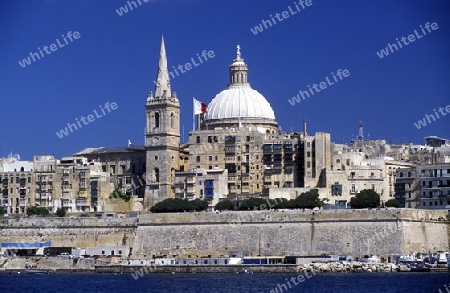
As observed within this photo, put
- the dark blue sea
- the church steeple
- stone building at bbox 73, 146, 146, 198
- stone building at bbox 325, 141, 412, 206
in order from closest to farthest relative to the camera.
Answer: the dark blue sea < stone building at bbox 325, 141, 412, 206 < stone building at bbox 73, 146, 146, 198 < the church steeple

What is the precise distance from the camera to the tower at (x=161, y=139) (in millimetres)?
83938

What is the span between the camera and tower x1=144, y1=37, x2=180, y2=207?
8394 cm

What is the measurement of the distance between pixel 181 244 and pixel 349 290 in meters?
20.9

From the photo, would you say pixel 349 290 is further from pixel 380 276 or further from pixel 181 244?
pixel 181 244

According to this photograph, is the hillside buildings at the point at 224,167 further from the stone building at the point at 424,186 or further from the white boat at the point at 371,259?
the white boat at the point at 371,259

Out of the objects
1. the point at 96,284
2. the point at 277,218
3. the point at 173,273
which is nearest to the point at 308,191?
the point at 277,218

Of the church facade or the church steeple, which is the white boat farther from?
the church steeple

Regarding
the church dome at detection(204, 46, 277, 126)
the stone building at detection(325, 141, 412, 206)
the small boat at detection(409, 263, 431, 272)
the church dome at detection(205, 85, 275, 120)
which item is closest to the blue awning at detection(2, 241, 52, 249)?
the church dome at detection(204, 46, 277, 126)

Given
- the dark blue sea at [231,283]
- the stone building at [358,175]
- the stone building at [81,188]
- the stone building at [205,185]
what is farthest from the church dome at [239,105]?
the dark blue sea at [231,283]

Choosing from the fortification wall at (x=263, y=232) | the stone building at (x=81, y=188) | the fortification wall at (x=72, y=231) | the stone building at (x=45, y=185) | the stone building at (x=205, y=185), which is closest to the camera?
the fortification wall at (x=263, y=232)

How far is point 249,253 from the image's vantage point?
239 ft

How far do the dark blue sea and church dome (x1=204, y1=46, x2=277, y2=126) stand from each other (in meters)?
22.4

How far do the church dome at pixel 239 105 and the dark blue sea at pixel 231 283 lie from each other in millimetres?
22423

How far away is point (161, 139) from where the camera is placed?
277ft
